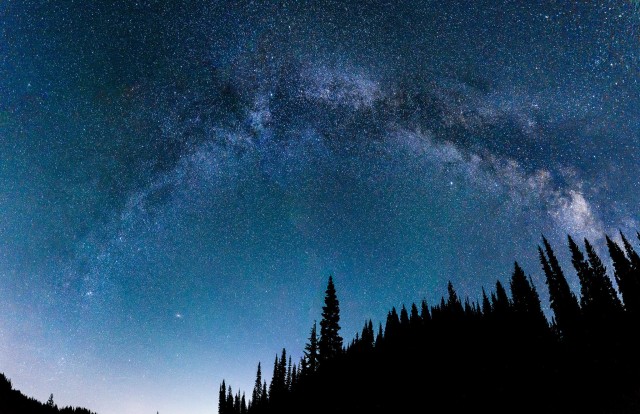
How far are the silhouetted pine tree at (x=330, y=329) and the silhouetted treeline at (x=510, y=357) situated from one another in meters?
0.10

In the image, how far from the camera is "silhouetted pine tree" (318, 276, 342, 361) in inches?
1455

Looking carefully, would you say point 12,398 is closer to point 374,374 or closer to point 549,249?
point 374,374

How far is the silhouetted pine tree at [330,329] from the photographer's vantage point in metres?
37.0

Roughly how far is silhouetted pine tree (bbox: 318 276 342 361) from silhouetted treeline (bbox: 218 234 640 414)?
10 cm

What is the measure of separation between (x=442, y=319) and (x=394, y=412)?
3946 cm

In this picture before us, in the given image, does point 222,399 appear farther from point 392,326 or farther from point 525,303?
point 525,303

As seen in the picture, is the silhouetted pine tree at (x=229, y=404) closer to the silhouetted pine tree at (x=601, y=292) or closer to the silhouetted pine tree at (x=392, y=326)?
the silhouetted pine tree at (x=392, y=326)

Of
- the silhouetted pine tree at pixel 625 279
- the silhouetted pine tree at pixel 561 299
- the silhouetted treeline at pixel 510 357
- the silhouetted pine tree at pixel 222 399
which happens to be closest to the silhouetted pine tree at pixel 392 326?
the silhouetted treeline at pixel 510 357

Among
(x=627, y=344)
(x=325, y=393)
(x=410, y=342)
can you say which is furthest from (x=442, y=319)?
(x=627, y=344)

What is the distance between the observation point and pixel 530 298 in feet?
233

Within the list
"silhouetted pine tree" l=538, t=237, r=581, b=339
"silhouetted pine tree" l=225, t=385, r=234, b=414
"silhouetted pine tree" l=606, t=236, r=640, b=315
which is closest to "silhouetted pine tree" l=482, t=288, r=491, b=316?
"silhouetted pine tree" l=538, t=237, r=581, b=339

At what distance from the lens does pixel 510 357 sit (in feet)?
154

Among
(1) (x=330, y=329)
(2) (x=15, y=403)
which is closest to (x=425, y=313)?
(1) (x=330, y=329)

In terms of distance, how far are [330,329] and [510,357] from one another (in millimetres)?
26318
